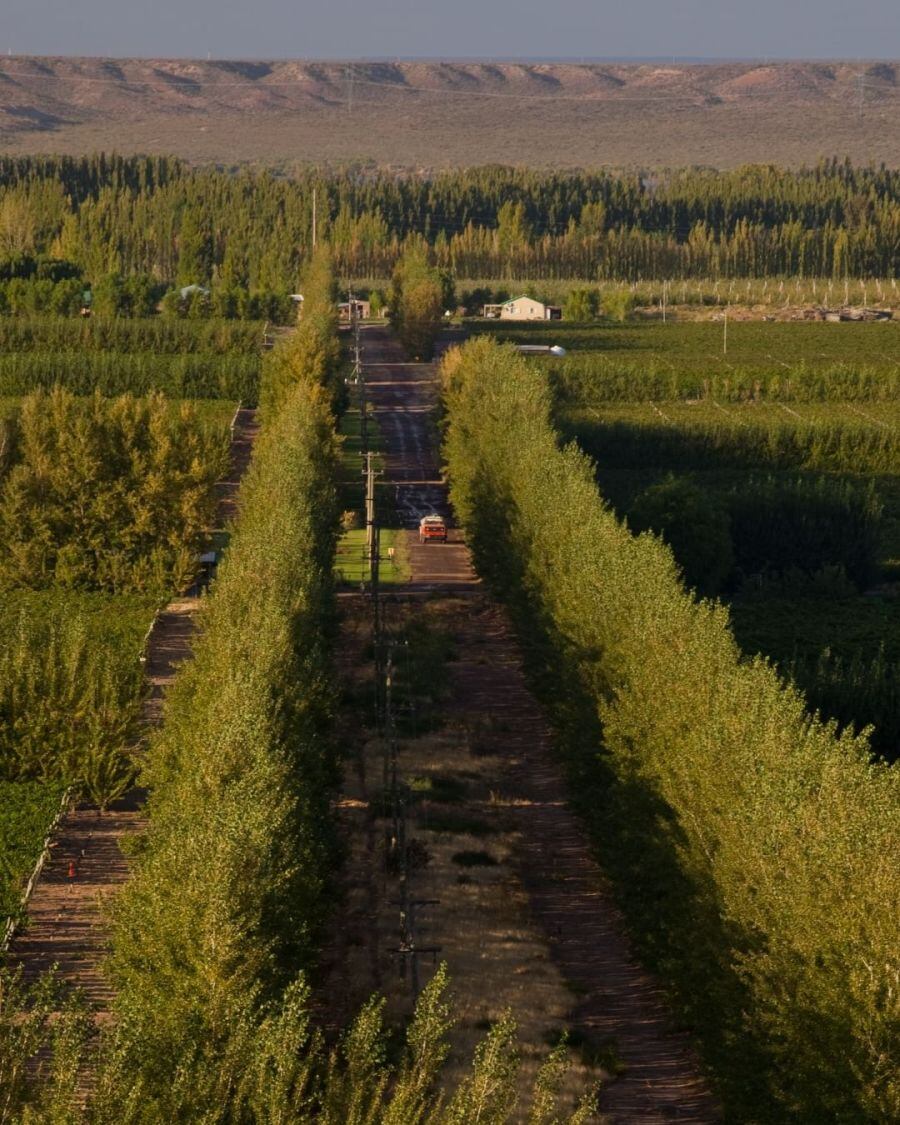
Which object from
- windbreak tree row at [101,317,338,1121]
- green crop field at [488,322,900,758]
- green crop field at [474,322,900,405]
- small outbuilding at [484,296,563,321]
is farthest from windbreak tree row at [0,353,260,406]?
windbreak tree row at [101,317,338,1121]

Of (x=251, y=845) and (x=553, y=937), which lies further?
(x=553, y=937)

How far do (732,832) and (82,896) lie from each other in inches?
532

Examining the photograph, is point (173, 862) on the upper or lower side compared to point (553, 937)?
upper

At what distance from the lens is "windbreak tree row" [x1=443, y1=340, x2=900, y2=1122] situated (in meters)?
28.2

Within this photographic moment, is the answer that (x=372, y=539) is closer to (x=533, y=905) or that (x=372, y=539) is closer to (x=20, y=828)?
(x=20, y=828)

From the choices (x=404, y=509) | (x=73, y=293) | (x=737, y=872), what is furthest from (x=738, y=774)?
(x=73, y=293)

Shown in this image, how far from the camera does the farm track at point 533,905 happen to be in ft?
111

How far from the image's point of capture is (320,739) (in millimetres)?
40344

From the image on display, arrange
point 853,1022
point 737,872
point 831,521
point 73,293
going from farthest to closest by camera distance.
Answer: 1. point 73,293
2. point 831,521
3. point 737,872
4. point 853,1022

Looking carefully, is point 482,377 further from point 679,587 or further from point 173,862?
point 173,862

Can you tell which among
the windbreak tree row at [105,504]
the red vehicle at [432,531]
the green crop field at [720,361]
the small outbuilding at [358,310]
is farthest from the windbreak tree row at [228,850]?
the small outbuilding at [358,310]

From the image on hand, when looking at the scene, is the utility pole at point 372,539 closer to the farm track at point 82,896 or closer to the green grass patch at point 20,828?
the farm track at point 82,896

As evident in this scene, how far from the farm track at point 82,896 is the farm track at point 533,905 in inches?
173

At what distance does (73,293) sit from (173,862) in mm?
122689
